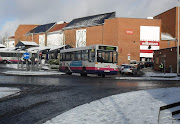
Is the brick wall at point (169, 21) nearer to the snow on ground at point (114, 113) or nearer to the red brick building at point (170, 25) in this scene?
the red brick building at point (170, 25)

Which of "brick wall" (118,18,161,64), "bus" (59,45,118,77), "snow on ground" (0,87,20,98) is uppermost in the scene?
"brick wall" (118,18,161,64)

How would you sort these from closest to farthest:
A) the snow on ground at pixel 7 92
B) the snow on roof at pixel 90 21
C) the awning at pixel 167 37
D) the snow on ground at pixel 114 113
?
1. the snow on ground at pixel 114 113
2. the snow on ground at pixel 7 92
3. the awning at pixel 167 37
4. the snow on roof at pixel 90 21

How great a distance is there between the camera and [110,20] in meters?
60.3

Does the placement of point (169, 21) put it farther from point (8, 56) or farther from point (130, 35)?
point (8, 56)

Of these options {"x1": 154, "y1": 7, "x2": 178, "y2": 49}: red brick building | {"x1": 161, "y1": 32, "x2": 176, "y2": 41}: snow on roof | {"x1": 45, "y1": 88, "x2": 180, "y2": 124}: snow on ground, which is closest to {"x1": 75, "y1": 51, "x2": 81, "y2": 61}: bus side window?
{"x1": 45, "y1": 88, "x2": 180, "y2": 124}: snow on ground

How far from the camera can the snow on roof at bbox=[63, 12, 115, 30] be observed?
63.3m

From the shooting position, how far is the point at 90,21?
67562 millimetres

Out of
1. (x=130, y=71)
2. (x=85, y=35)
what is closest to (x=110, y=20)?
(x=85, y=35)

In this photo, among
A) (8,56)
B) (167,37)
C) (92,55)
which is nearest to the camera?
(92,55)

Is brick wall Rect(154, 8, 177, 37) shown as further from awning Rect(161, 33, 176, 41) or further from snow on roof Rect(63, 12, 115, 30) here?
snow on roof Rect(63, 12, 115, 30)

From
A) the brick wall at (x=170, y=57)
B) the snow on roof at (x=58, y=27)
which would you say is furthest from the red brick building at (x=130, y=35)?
the snow on roof at (x=58, y=27)

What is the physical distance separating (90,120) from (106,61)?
1721 centimetres

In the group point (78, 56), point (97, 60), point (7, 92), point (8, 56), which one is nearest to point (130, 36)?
point (8, 56)

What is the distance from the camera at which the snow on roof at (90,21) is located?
208ft
